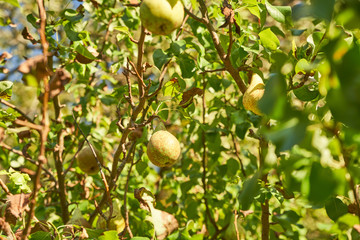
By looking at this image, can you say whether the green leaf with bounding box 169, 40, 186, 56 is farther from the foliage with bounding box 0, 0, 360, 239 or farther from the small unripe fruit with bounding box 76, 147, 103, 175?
the small unripe fruit with bounding box 76, 147, 103, 175

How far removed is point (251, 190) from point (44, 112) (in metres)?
0.41

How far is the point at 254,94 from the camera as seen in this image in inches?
53.9

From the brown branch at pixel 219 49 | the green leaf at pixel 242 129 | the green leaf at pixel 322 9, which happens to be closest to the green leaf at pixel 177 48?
the brown branch at pixel 219 49

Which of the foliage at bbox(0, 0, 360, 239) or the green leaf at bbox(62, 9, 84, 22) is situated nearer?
the foliage at bbox(0, 0, 360, 239)

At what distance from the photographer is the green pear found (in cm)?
102

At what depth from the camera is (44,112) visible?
702mm

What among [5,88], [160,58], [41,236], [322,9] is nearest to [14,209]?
[41,236]

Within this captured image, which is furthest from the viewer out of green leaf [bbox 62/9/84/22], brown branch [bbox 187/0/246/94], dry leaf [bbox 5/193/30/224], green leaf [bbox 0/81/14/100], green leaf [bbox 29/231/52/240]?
green leaf [bbox 62/9/84/22]

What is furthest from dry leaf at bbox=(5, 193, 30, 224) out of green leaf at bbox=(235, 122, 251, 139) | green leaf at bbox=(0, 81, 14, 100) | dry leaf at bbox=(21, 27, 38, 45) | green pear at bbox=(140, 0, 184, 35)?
green leaf at bbox=(235, 122, 251, 139)

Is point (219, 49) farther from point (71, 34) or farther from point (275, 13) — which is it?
point (71, 34)

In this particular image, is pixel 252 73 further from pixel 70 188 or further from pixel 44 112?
pixel 70 188

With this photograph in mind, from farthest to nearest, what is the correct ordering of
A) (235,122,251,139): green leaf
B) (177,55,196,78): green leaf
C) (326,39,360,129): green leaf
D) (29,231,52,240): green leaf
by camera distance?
1. (235,122,251,139): green leaf
2. (177,55,196,78): green leaf
3. (29,231,52,240): green leaf
4. (326,39,360,129): green leaf

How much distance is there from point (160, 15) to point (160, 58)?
501 mm

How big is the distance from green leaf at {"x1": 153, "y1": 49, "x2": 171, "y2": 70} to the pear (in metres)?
0.36
